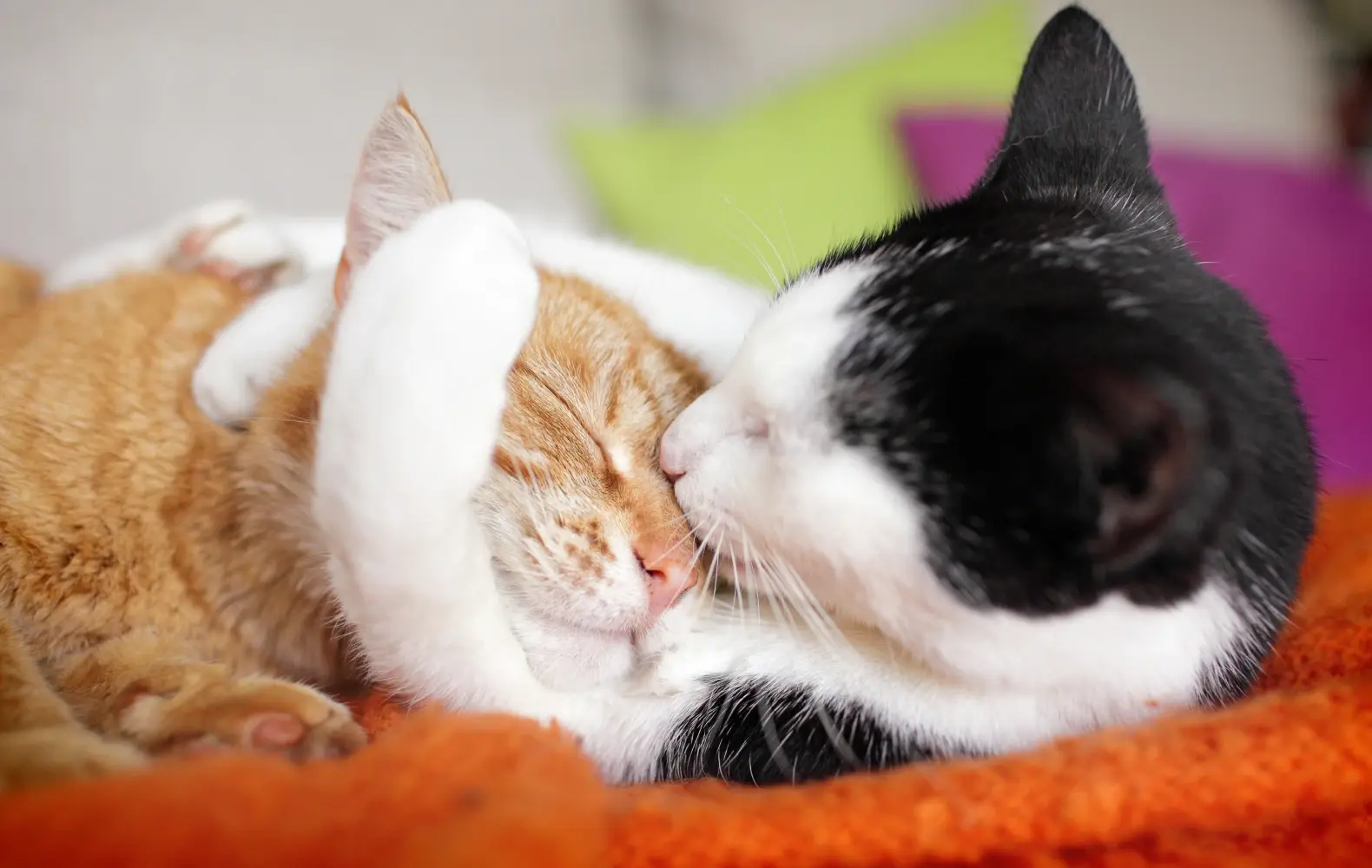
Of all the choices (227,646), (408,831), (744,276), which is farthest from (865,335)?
(744,276)

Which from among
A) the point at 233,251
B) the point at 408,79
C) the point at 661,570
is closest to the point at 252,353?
the point at 233,251

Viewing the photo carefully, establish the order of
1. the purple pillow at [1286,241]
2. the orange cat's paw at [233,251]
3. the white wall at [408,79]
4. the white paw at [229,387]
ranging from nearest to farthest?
the white paw at [229,387], the orange cat's paw at [233,251], the white wall at [408,79], the purple pillow at [1286,241]

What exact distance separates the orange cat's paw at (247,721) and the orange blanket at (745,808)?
0.04 meters

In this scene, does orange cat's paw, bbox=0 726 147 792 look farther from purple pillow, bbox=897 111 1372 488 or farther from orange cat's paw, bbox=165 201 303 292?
purple pillow, bbox=897 111 1372 488

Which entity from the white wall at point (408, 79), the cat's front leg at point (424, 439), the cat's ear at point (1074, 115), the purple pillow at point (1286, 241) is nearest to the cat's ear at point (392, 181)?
the cat's front leg at point (424, 439)

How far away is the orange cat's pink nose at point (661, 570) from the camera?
2.53 ft

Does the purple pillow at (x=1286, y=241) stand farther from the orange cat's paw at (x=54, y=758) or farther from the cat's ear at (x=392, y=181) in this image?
the orange cat's paw at (x=54, y=758)

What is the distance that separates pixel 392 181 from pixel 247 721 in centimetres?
48

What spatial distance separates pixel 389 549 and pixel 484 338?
6.5 inches

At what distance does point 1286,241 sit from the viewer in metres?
2.05

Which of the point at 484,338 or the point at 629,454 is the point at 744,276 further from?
the point at 484,338

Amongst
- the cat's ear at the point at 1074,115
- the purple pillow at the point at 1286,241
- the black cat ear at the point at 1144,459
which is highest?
the cat's ear at the point at 1074,115

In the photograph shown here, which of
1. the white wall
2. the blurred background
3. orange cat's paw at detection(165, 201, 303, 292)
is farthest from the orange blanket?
the white wall

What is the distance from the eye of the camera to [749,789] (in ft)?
2.27
